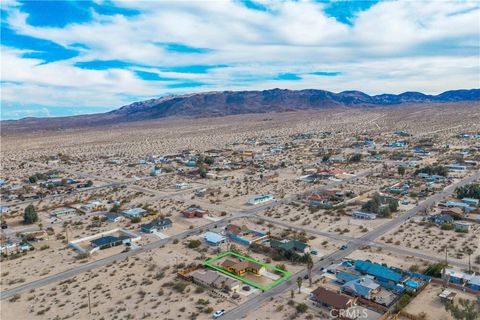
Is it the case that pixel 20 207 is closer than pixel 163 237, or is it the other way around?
pixel 163 237

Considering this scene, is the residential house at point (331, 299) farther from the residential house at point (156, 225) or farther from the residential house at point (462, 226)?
the residential house at point (156, 225)

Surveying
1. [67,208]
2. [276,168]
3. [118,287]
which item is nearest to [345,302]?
[118,287]

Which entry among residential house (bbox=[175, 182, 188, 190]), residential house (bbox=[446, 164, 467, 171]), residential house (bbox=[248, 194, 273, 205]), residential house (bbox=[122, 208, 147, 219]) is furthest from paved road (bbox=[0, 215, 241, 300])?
Result: residential house (bbox=[446, 164, 467, 171])

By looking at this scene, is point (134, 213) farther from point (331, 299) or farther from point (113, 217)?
point (331, 299)

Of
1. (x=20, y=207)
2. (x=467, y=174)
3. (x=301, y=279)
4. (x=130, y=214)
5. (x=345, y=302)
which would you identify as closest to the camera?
(x=345, y=302)

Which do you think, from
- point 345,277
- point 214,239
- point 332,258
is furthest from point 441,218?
point 214,239

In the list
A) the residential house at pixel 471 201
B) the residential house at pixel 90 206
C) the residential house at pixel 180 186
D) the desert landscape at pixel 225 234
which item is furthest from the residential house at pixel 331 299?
the residential house at pixel 180 186

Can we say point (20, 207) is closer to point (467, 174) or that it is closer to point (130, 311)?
point (130, 311)
